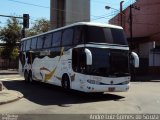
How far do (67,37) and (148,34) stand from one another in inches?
1202

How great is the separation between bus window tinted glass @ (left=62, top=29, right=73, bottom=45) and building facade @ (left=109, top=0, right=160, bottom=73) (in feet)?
78.9

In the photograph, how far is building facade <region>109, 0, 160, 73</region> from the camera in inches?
1788

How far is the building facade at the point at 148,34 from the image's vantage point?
45403 millimetres

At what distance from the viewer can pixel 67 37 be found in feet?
68.6

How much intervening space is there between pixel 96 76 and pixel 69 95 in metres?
2.68

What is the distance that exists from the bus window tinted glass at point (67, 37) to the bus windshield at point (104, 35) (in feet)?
6.08

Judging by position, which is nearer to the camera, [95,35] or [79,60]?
[95,35]

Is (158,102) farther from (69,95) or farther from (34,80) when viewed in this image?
(34,80)

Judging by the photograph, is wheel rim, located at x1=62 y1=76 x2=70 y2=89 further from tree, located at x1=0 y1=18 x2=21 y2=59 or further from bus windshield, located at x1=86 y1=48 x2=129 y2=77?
tree, located at x1=0 y1=18 x2=21 y2=59

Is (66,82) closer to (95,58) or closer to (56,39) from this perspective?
(56,39)

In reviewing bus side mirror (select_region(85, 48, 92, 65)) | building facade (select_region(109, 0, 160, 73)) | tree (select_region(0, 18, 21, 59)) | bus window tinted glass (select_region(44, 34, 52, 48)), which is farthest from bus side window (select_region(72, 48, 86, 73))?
tree (select_region(0, 18, 21, 59))

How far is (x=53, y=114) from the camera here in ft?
44.7

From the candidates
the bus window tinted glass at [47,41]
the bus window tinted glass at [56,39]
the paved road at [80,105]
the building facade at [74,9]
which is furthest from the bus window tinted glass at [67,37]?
the building facade at [74,9]

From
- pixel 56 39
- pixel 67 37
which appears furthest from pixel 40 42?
pixel 67 37
